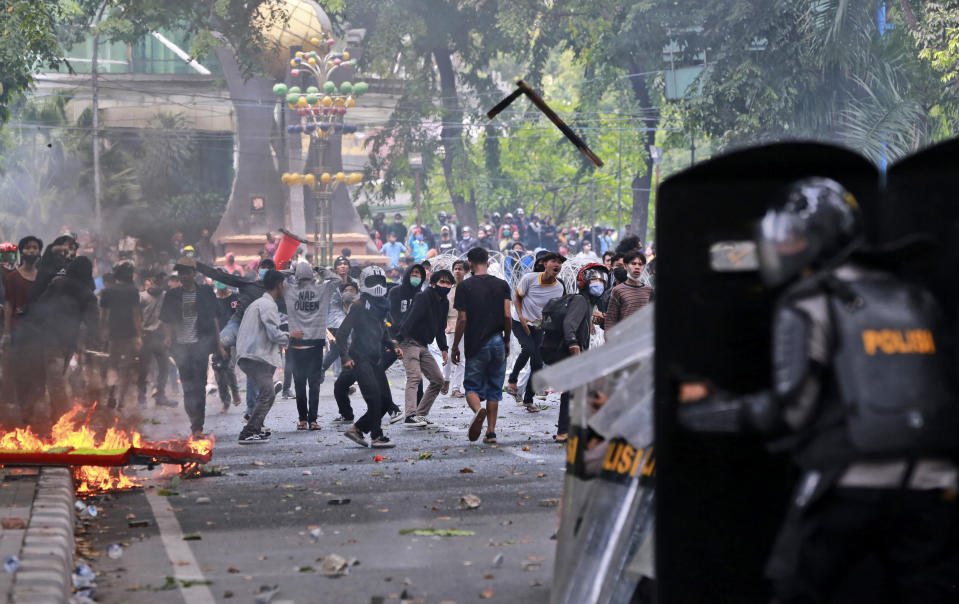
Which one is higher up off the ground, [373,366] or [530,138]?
[530,138]

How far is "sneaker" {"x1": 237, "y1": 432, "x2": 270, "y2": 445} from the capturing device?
41.4 feet

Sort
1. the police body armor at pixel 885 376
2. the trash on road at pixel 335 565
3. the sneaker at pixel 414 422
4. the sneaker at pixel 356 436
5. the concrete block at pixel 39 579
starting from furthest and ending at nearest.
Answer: the sneaker at pixel 414 422
the sneaker at pixel 356 436
the trash on road at pixel 335 565
the concrete block at pixel 39 579
the police body armor at pixel 885 376

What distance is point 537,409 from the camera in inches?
600

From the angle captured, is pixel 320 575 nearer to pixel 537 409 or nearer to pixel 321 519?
pixel 321 519

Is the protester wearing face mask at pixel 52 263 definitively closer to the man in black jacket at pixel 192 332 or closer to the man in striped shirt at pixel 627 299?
the man in black jacket at pixel 192 332

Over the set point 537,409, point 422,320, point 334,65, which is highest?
point 334,65

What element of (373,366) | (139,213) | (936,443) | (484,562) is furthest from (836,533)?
(139,213)

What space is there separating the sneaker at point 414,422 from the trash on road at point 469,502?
4608 mm

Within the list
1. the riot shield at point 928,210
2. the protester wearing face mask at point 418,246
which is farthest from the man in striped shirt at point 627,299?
the protester wearing face mask at point 418,246

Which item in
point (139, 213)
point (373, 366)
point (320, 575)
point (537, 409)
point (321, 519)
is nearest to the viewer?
point (320, 575)

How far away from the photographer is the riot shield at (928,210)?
3.88 metres

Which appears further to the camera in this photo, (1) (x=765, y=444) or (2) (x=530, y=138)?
(2) (x=530, y=138)

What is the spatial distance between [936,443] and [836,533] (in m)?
0.36

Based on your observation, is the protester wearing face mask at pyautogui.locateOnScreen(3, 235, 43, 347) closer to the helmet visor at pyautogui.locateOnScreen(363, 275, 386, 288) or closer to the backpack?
the helmet visor at pyautogui.locateOnScreen(363, 275, 386, 288)
